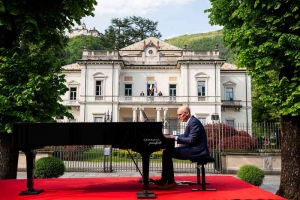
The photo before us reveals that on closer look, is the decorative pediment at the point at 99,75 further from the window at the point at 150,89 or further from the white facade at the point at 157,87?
the window at the point at 150,89

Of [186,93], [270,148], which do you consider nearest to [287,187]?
[270,148]

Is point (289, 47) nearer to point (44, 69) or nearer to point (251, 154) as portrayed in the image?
point (44, 69)

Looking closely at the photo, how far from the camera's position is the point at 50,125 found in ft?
14.6

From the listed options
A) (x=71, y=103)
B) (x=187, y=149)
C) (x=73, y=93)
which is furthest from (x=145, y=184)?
(x=73, y=93)

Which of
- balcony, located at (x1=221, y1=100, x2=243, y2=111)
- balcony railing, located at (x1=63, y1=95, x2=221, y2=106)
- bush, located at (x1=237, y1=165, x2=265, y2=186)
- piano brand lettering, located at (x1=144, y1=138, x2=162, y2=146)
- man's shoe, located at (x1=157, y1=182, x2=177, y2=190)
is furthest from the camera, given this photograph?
balcony, located at (x1=221, y1=100, x2=243, y2=111)

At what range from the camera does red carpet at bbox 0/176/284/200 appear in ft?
13.7

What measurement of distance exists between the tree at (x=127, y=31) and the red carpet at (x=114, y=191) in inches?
1978

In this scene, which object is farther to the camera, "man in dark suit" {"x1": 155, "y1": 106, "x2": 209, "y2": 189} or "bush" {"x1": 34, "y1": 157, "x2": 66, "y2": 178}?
"bush" {"x1": 34, "y1": 157, "x2": 66, "y2": 178}

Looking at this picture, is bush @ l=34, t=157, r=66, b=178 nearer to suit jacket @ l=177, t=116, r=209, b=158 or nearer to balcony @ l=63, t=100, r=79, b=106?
suit jacket @ l=177, t=116, r=209, b=158

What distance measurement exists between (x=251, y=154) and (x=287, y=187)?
7.13 meters

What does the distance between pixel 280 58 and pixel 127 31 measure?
1987 inches

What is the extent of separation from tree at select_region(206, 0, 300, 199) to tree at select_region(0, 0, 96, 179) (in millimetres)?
3698

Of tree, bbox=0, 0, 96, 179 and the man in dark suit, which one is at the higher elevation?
tree, bbox=0, 0, 96, 179

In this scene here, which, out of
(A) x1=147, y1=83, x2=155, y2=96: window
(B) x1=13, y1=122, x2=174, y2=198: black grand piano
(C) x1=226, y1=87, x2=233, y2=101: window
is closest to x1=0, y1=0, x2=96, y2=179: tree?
(B) x1=13, y1=122, x2=174, y2=198: black grand piano
